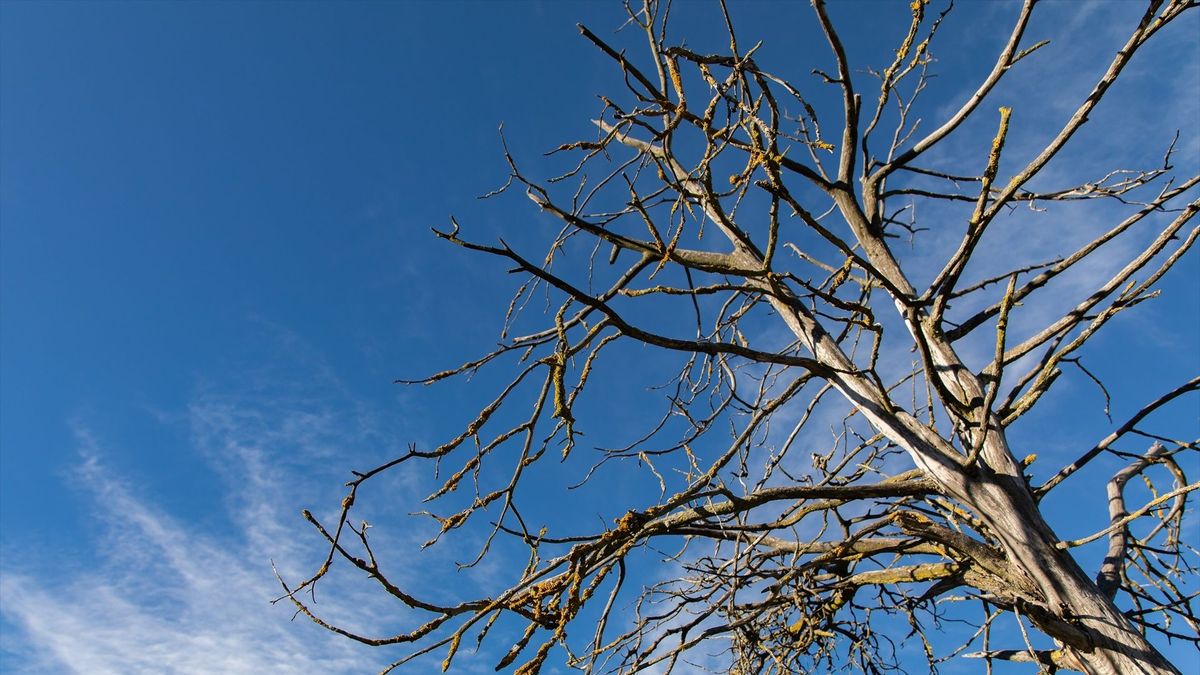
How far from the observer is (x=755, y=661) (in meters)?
3.82

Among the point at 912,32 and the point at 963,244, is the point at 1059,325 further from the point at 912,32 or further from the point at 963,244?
the point at 912,32

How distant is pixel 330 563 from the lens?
265 cm

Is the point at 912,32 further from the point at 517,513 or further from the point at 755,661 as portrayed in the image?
the point at 755,661

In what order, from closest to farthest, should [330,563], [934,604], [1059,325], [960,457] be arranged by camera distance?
[330,563] < [960,457] < [1059,325] < [934,604]

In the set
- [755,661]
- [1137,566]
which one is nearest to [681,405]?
[755,661]

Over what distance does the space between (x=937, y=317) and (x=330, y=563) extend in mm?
2446

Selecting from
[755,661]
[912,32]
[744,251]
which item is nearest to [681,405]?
[744,251]

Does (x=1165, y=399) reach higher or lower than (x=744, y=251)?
lower

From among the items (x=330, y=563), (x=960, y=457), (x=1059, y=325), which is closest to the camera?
(x=330, y=563)

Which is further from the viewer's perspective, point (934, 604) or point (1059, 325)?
point (934, 604)

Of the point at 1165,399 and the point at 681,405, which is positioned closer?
the point at 1165,399

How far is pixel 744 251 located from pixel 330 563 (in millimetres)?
2296

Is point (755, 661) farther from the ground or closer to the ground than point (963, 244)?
closer to the ground

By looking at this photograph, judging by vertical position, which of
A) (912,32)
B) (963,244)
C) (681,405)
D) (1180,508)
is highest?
(912,32)
